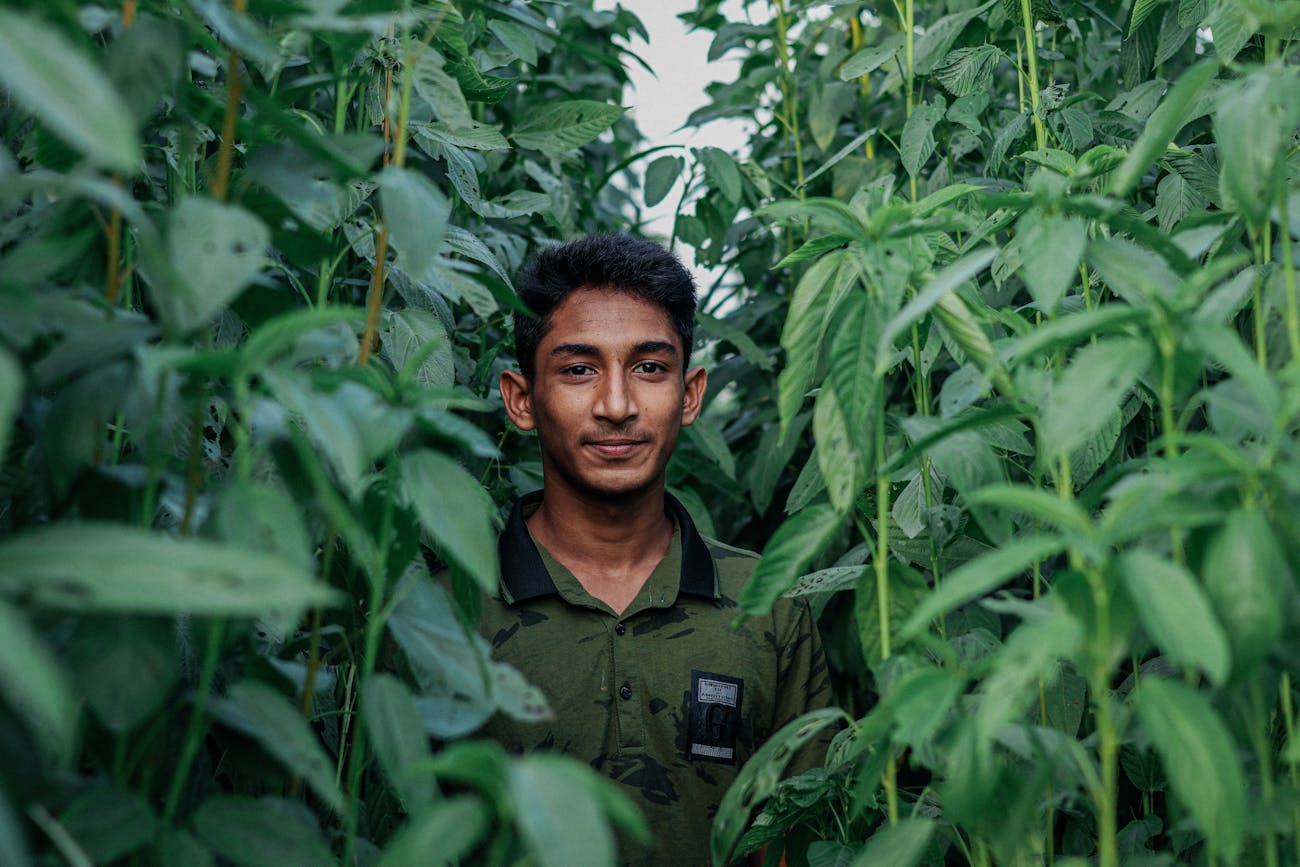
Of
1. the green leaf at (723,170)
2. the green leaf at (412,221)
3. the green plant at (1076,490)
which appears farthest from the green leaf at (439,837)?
the green leaf at (723,170)

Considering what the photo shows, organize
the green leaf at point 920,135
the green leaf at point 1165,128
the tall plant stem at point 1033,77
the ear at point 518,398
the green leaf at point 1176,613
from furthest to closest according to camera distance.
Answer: the ear at point 518,398
the green leaf at point 920,135
the tall plant stem at point 1033,77
the green leaf at point 1165,128
the green leaf at point 1176,613

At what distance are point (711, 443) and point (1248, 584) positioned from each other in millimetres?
1540

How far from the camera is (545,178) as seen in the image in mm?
2283

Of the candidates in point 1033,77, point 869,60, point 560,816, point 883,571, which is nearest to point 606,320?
point 869,60

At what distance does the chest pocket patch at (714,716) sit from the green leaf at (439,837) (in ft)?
3.50

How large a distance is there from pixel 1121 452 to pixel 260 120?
113cm

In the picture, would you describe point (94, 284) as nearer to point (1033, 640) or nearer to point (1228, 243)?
point (1033, 640)

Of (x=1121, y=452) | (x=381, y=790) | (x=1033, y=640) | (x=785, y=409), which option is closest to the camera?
(x=1033, y=640)

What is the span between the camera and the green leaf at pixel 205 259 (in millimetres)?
749

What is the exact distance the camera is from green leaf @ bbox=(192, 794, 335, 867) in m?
0.83

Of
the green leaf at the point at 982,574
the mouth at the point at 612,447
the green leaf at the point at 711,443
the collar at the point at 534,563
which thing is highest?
the green leaf at the point at 711,443

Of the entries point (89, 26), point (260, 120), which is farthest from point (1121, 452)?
point (89, 26)

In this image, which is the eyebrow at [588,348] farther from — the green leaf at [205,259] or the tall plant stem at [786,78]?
the green leaf at [205,259]

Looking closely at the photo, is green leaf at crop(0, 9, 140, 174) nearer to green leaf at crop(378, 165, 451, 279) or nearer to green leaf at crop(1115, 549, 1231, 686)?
green leaf at crop(378, 165, 451, 279)
